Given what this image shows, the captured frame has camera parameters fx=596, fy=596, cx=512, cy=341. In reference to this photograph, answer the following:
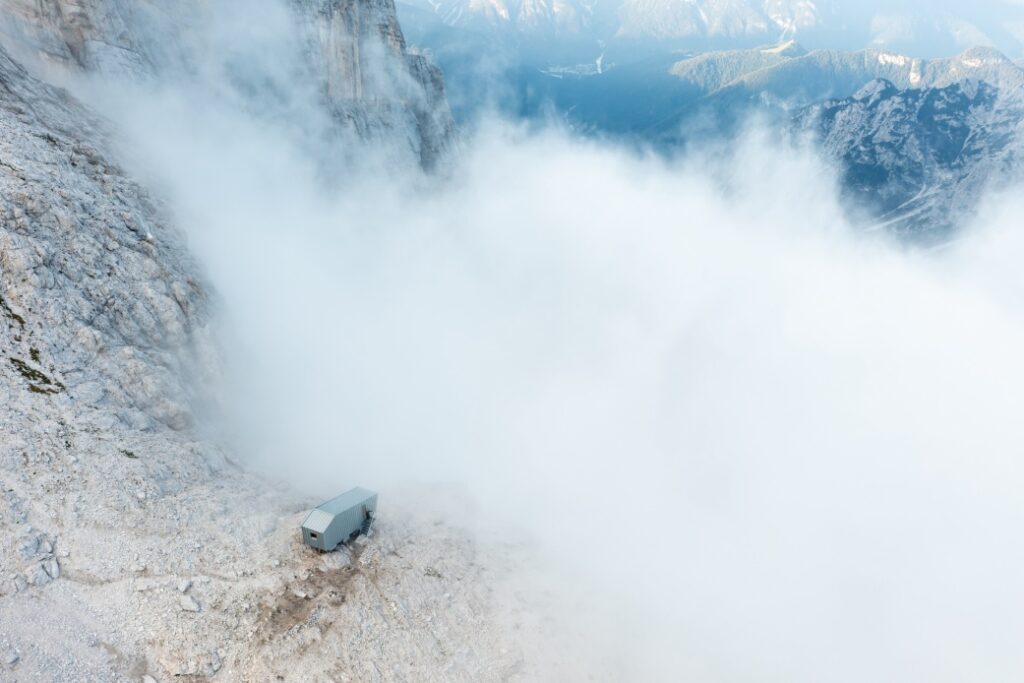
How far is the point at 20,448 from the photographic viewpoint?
26906mm

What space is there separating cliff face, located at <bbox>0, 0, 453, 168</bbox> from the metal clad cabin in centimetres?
4029

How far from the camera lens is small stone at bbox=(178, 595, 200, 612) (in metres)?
25.4

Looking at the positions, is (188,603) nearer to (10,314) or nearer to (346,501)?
(346,501)

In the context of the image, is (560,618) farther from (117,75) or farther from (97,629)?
(117,75)

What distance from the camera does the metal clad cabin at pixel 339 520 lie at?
30.2m

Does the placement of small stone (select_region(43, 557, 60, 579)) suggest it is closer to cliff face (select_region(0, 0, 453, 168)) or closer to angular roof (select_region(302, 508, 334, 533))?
angular roof (select_region(302, 508, 334, 533))

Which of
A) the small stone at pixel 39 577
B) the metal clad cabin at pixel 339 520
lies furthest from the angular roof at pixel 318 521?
the small stone at pixel 39 577

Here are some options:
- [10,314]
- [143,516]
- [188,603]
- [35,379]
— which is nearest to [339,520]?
[188,603]

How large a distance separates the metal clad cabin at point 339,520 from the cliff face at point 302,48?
132 feet

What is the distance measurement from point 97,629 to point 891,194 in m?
223

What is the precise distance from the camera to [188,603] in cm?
2558

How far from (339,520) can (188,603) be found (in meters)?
7.61

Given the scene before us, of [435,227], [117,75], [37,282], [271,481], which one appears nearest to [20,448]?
[37,282]

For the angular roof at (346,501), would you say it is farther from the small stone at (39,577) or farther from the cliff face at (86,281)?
the small stone at (39,577)
